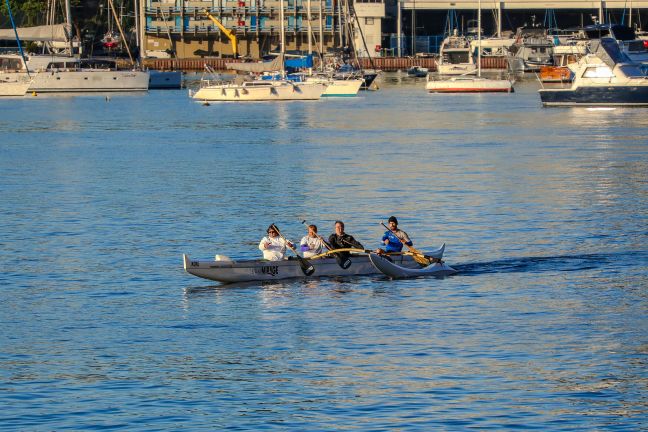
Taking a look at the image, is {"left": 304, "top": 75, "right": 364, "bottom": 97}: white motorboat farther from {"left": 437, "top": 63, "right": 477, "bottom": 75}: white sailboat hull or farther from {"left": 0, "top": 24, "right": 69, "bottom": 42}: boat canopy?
{"left": 437, "top": 63, "right": 477, "bottom": 75}: white sailboat hull

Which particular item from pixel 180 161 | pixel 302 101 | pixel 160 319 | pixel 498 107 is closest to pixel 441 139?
pixel 180 161

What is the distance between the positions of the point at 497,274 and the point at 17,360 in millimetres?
17119

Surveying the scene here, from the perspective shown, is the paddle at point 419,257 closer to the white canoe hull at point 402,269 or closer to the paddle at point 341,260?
the white canoe hull at point 402,269

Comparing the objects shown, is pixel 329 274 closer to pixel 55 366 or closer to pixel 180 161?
pixel 55 366

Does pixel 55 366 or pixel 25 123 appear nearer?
pixel 55 366

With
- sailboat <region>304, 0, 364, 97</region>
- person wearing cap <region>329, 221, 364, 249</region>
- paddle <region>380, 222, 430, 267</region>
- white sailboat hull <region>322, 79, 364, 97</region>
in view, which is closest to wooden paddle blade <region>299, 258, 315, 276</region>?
person wearing cap <region>329, 221, 364, 249</region>

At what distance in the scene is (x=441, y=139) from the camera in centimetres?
10150

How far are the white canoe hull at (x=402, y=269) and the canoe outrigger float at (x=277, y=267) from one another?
13 centimetres

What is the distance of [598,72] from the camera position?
396 ft

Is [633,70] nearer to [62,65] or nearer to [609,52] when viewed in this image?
[609,52]

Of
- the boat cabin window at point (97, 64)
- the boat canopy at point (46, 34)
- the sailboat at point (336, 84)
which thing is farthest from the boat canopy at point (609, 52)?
the boat cabin window at point (97, 64)

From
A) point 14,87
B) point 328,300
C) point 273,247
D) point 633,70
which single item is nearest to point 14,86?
point 14,87

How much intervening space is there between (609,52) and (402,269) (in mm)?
78278

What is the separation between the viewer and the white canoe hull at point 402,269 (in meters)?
41.9
